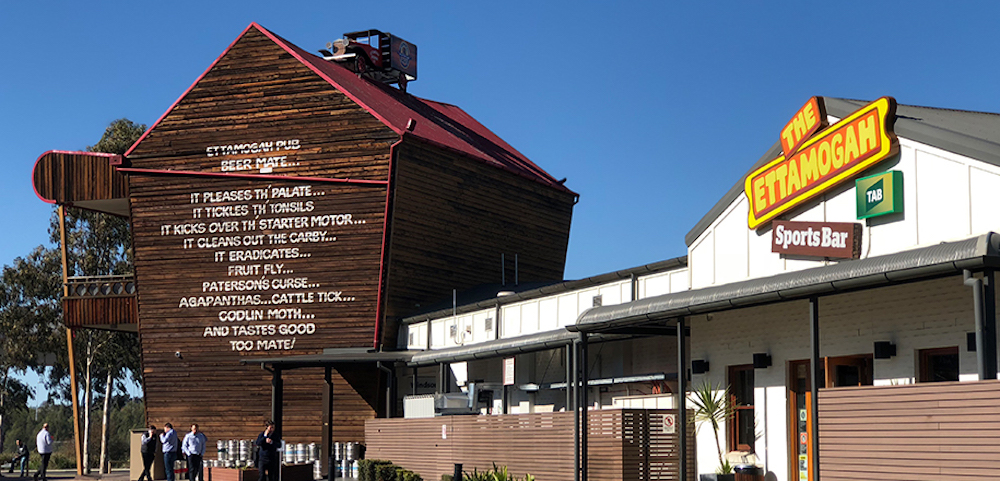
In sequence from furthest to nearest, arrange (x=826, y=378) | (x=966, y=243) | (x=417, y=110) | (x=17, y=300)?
(x=17, y=300) < (x=417, y=110) < (x=826, y=378) < (x=966, y=243)

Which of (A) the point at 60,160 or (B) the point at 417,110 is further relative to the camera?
(B) the point at 417,110

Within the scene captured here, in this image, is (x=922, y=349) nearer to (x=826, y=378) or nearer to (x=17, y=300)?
(x=826, y=378)

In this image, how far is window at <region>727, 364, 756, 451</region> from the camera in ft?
61.5

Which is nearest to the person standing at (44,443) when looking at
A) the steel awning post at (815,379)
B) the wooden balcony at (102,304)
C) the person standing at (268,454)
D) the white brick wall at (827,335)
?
the wooden balcony at (102,304)

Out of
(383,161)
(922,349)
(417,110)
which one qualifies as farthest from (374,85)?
(922,349)

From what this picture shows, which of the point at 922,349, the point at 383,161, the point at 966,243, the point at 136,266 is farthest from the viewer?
the point at 136,266

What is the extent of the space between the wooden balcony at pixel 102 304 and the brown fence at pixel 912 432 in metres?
29.4

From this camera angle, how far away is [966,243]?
12.1 metres

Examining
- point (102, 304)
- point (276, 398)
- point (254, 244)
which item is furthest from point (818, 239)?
point (102, 304)

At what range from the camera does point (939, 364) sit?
14914mm

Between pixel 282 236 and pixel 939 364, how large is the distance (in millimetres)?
23417

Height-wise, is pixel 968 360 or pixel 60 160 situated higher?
pixel 60 160

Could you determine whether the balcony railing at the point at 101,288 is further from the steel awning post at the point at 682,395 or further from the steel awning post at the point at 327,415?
the steel awning post at the point at 682,395

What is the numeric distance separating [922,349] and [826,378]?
7.00 feet
